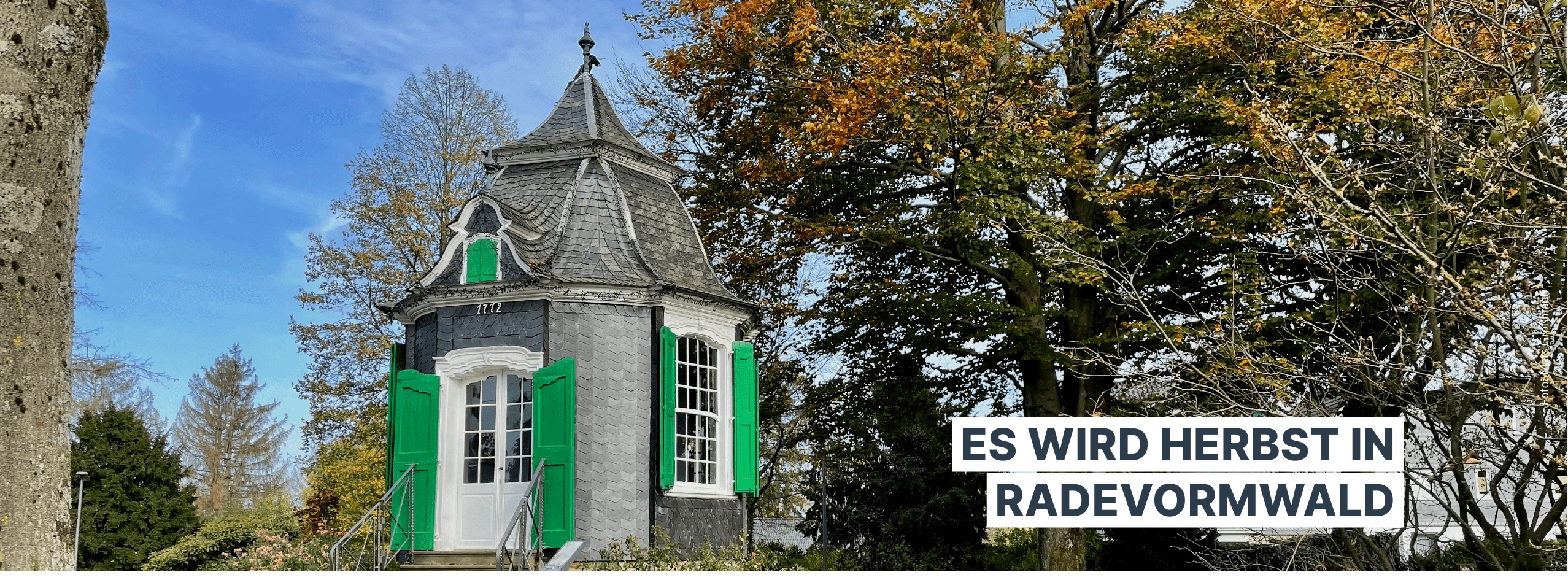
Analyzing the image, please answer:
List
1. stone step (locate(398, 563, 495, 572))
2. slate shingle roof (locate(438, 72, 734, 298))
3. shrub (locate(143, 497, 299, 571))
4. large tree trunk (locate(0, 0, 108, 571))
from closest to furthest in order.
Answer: large tree trunk (locate(0, 0, 108, 571)), stone step (locate(398, 563, 495, 572)), slate shingle roof (locate(438, 72, 734, 298)), shrub (locate(143, 497, 299, 571))

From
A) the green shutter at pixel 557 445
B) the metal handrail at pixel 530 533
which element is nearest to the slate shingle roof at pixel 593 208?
the green shutter at pixel 557 445

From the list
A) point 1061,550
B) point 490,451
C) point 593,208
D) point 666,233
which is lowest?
point 1061,550

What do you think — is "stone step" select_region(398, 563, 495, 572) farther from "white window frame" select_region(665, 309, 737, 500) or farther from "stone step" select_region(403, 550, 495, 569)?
"white window frame" select_region(665, 309, 737, 500)

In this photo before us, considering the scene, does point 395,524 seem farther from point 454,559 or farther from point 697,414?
point 697,414

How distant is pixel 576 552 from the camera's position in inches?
449

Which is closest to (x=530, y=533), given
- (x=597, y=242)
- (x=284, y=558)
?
(x=284, y=558)

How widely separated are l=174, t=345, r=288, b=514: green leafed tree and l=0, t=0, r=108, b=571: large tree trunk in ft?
84.0

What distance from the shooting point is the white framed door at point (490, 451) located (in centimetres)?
1190

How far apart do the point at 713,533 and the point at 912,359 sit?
17.0 ft

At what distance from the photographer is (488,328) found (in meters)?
12.2

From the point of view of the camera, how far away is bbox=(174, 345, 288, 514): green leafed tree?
2916 cm

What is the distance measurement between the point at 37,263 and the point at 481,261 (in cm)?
727

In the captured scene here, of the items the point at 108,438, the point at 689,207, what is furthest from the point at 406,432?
the point at 108,438

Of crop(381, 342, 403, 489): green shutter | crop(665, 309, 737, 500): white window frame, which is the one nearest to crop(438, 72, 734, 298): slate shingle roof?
crop(665, 309, 737, 500): white window frame
